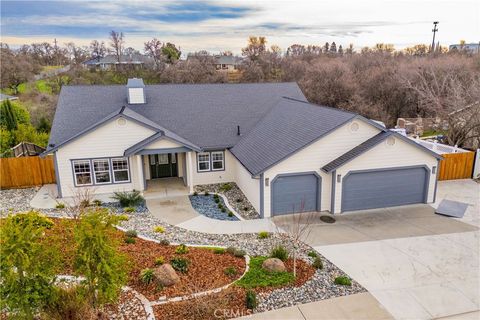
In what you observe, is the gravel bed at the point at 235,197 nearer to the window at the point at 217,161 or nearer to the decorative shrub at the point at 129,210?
the window at the point at 217,161

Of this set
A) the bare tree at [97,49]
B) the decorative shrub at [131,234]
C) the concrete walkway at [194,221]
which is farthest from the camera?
the bare tree at [97,49]

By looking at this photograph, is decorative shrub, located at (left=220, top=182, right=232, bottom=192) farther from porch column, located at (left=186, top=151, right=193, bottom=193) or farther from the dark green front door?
the dark green front door

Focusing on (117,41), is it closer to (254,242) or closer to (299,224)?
(299,224)

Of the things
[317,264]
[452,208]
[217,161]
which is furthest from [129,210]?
[452,208]

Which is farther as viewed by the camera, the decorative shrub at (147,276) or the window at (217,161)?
the window at (217,161)

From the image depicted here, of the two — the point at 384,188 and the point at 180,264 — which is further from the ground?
the point at 384,188

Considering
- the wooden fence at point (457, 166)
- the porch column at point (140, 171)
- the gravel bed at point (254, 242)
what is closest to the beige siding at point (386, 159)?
the gravel bed at point (254, 242)

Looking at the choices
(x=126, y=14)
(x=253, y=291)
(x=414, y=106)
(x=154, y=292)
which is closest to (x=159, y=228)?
(x=154, y=292)
